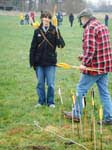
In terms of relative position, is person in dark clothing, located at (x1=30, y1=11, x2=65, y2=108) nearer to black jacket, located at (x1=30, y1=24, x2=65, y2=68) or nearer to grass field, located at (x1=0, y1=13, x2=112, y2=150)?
black jacket, located at (x1=30, y1=24, x2=65, y2=68)

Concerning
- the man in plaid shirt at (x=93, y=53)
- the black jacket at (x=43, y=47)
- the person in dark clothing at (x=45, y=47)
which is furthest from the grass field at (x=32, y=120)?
the black jacket at (x=43, y=47)

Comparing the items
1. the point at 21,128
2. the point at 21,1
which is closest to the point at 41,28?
the point at 21,128

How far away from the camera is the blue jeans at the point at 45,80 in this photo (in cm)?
1004

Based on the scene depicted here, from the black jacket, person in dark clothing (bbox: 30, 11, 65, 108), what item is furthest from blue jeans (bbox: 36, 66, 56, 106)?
the black jacket

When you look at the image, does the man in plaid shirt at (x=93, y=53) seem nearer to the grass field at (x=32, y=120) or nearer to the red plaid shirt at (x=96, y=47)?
the red plaid shirt at (x=96, y=47)

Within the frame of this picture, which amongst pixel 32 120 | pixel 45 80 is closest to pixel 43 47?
pixel 45 80

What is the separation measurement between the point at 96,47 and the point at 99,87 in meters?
0.87

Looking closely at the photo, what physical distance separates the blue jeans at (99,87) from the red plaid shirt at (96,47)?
0.19m

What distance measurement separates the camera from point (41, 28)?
9.89 metres

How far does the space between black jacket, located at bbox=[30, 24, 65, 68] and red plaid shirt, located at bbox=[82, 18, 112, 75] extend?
1587 millimetres

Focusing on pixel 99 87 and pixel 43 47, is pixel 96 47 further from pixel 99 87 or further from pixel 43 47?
pixel 43 47

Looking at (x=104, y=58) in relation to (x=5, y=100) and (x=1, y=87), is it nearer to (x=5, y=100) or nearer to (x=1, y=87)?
(x=5, y=100)

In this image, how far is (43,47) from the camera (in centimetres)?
990

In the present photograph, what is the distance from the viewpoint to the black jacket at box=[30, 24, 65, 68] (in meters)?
9.88
